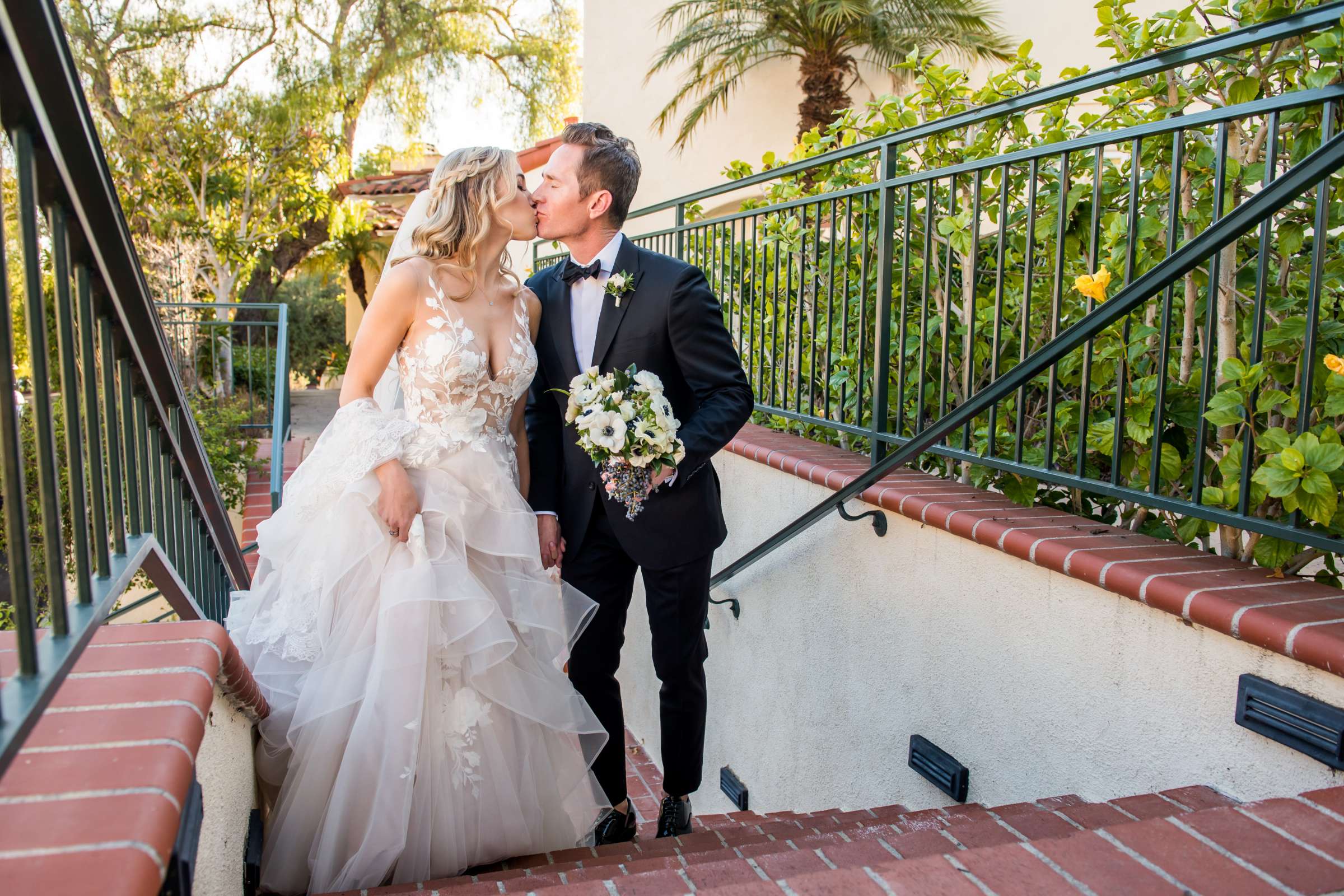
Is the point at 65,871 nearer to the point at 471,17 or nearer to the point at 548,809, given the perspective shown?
the point at 548,809

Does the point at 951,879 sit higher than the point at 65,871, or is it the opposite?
the point at 65,871

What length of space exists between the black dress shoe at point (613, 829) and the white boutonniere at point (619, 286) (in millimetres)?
1640

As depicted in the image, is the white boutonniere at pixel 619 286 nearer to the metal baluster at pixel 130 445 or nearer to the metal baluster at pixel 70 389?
the metal baluster at pixel 130 445

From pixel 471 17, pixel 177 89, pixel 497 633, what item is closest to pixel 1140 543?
pixel 497 633

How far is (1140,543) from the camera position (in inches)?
95.0

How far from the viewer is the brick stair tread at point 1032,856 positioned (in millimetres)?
1469

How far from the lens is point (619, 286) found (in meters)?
2.82

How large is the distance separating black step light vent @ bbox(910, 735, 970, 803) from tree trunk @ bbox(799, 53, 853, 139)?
32.8ft

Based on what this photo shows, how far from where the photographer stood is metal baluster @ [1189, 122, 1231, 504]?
2156 millimetres

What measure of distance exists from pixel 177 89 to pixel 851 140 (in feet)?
46.6

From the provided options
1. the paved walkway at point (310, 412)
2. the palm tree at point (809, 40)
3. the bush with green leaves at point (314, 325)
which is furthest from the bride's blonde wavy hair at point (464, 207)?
the bush with green leaves at point (314, 325)

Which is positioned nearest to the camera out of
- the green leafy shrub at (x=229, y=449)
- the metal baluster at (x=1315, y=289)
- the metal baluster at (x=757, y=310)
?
the metal baluster at (x=1315, y=289)

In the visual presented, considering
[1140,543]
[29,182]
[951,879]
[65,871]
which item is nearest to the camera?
[65,871]

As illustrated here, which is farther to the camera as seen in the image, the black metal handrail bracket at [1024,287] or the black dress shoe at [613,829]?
the black dress shoe at [613,829]
